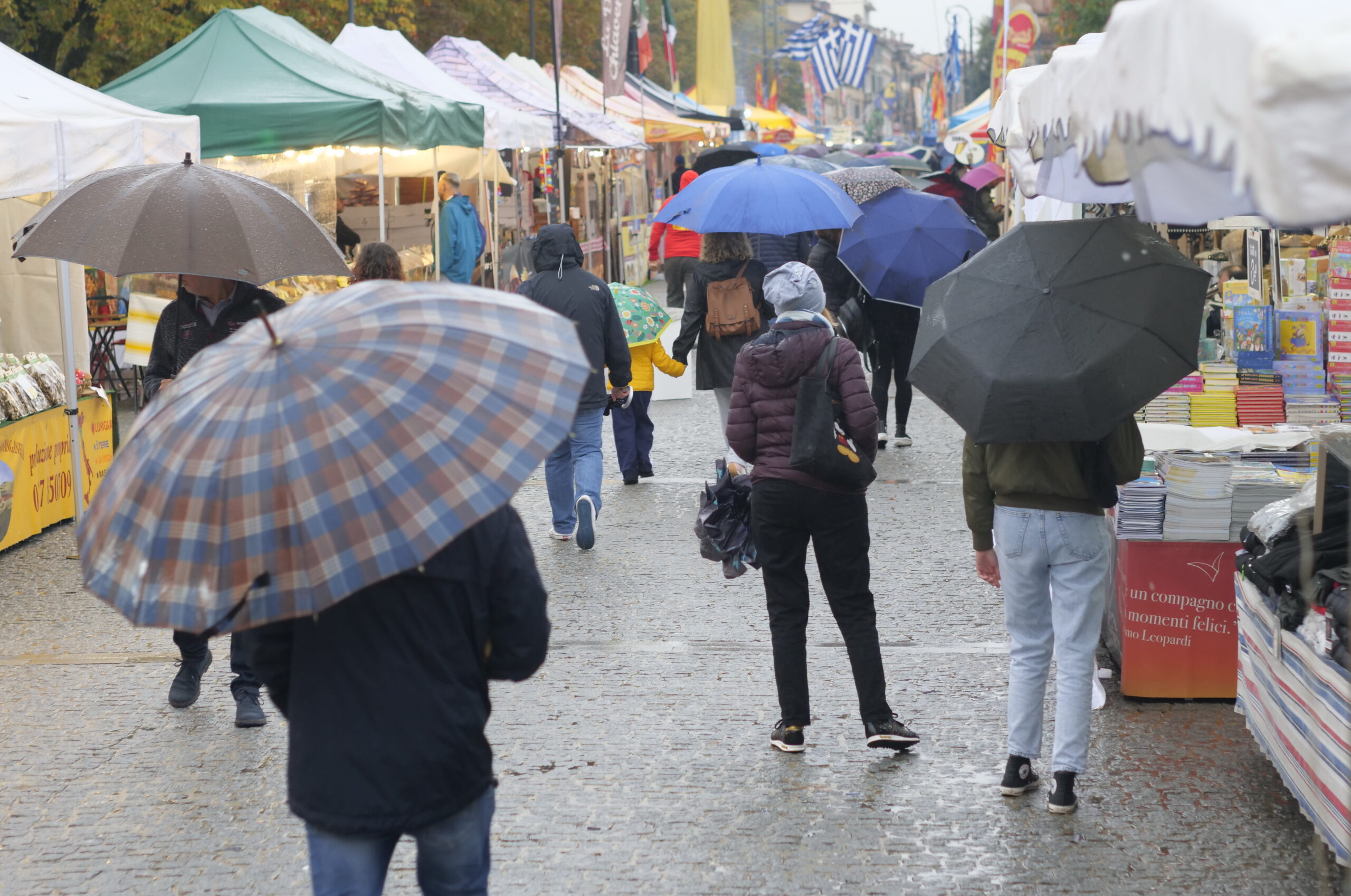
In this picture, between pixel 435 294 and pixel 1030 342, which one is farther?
pixel 1030 342

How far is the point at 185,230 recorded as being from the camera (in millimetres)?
5199

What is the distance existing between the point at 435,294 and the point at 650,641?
A: 3960 mm

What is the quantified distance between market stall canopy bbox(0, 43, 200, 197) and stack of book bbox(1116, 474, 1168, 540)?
5670 mm

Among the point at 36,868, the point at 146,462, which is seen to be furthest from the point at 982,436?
the point at 36,868

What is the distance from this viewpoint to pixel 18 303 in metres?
10.4

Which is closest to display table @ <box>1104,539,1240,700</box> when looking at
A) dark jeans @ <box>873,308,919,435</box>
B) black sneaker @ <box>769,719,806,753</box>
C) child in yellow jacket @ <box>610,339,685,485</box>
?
black sneaker @ <box>769,719,806,753</box>

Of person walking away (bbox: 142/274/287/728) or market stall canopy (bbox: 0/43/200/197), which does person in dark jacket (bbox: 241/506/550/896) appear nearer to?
person walking away (bbox: 142/274/287/728)

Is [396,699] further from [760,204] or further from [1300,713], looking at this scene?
[760,204]

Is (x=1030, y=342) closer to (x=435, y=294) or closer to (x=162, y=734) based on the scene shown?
(x=435, y=294)

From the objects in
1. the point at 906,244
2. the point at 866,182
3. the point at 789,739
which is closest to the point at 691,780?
the point at 789,739

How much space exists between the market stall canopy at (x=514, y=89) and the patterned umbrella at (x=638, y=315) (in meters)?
9.87

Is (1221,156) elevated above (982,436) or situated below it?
above

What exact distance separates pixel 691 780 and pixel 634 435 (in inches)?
203

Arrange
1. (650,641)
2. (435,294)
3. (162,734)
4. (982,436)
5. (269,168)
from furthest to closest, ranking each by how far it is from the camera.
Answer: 1. (269,168)
2. (650,641)
3. (162,734)
4. (982,436)
5. (435,294)
